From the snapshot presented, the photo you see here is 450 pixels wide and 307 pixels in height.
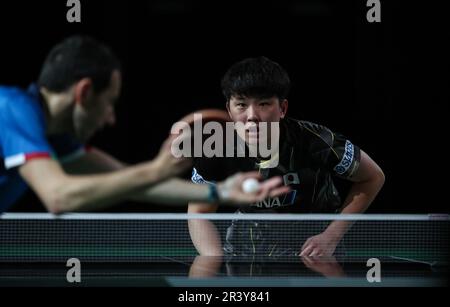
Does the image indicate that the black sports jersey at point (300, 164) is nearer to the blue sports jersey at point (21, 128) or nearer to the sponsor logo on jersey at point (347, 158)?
the sponsor logo on jersey at point (347, 158)

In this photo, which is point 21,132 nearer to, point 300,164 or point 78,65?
point 78,65

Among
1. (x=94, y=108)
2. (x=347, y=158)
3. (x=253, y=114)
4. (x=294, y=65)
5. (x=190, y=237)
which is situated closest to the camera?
(x=94, y=108)

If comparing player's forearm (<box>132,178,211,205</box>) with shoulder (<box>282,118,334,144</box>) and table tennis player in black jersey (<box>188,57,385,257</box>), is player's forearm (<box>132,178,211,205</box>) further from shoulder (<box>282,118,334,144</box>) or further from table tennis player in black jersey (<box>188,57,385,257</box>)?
shoulder (<box>282,118,334,144</box>)

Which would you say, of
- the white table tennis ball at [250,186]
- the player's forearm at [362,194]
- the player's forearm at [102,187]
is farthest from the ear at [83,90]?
the player's forearm at [362,194]

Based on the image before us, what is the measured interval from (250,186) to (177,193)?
0.36m

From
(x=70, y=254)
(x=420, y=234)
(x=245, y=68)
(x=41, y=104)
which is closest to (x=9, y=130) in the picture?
(x=41, y=104)

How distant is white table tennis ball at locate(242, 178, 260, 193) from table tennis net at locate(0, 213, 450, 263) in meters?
2.17

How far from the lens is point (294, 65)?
6.30 m

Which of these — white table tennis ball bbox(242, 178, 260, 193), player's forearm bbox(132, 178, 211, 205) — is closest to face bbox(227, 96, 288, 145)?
player's forearm bbox(132, 178, 211, 205)

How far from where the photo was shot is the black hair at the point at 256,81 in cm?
460

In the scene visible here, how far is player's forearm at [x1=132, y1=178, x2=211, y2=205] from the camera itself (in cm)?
275

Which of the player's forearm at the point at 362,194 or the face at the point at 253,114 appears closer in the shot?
the face at the point at 253,114

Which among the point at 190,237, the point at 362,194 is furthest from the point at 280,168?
the point at 190,237

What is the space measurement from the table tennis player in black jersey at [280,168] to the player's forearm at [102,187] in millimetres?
1967
